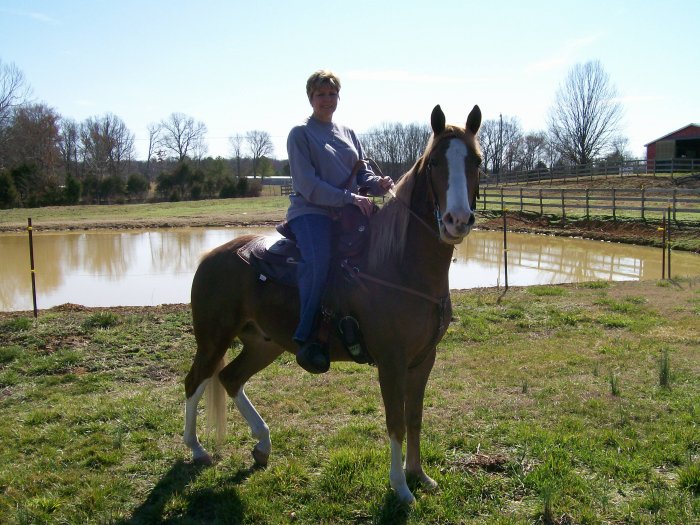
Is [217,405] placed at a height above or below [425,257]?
below

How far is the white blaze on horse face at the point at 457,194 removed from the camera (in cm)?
304

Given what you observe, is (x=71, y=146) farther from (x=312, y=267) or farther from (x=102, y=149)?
(x=312, y=267)

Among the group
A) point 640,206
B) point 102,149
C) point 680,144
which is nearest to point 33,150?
point 102,149

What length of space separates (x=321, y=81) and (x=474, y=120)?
112 cm

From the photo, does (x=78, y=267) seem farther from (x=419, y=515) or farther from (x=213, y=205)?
(x=213, y=205)

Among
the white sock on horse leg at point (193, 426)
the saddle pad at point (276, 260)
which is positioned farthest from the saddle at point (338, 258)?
the white sock on horse leg at point (193, 426)

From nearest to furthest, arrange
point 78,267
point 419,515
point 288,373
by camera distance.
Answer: point 419,515 → point 288,373 → point 78,267

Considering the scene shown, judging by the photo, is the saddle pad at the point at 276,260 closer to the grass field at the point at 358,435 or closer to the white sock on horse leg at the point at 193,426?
the white sock on horse leg at the point at 193,426

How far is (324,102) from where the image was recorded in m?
3.92

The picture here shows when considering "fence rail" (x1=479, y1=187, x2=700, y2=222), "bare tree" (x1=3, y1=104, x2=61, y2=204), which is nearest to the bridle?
"fence rail" (x1=479, y1=187, x2=700, y2=222)

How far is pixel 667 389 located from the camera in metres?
5.60

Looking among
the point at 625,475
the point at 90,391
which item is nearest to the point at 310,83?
the point at 625,475

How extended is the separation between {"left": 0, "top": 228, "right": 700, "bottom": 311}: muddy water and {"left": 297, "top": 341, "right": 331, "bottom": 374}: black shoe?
30.3ft

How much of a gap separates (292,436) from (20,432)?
7.85ft
